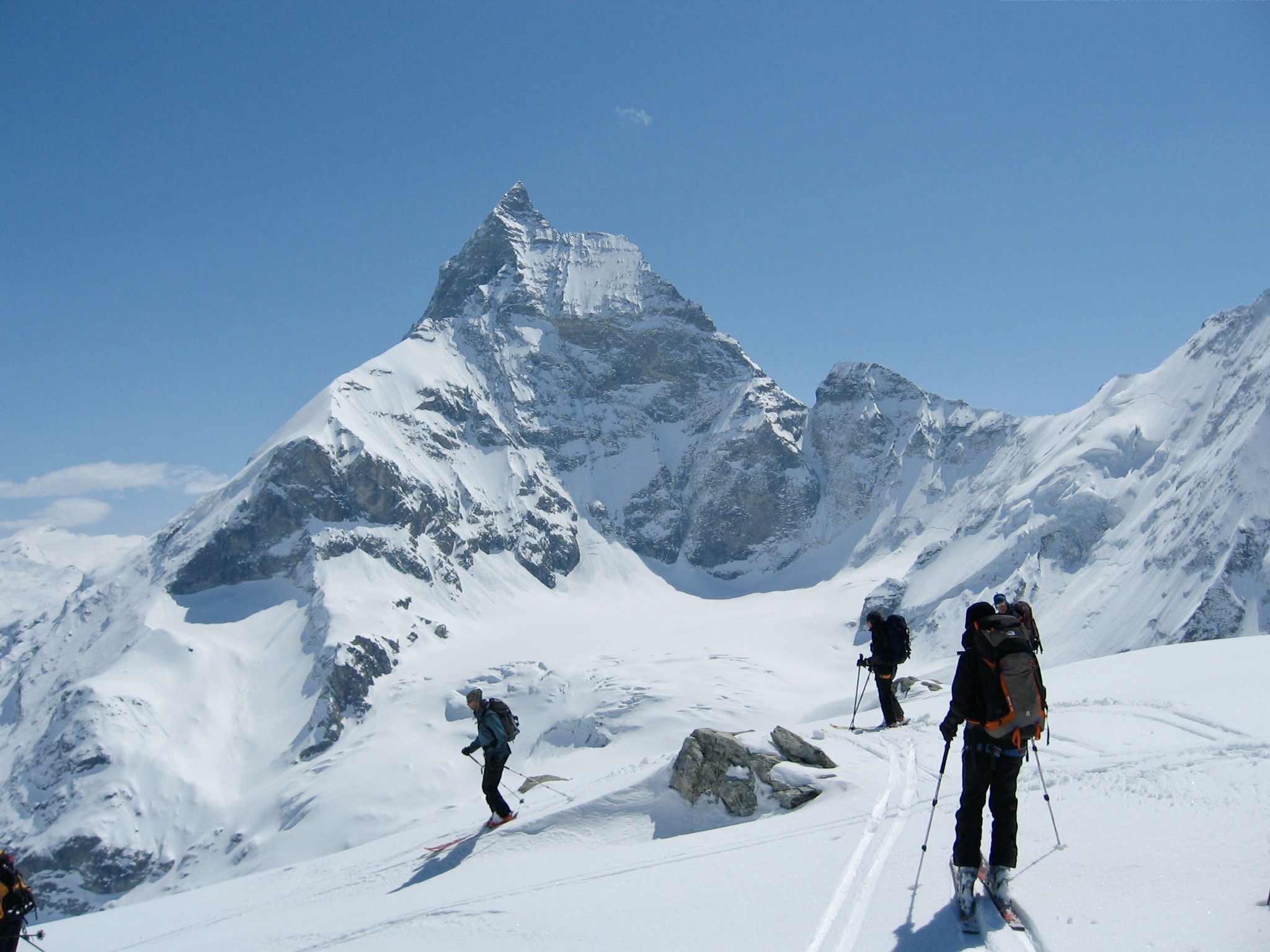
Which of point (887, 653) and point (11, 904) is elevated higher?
point (11, 904)

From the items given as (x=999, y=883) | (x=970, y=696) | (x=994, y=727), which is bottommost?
(x=999, y=883)

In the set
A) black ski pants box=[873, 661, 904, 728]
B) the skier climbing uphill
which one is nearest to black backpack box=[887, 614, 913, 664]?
the skier climbing uphill

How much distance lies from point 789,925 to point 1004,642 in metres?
2.79

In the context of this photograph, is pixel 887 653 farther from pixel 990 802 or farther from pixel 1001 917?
pixel 1001 917

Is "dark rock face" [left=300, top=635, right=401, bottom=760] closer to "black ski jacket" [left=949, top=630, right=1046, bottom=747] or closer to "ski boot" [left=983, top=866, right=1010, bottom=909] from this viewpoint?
"black ski jacket" [left=949, top=630, right=1046, bottom=747]

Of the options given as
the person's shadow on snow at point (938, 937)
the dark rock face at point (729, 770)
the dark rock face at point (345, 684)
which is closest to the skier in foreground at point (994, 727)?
the person's shadow on snow at point (938, 937)

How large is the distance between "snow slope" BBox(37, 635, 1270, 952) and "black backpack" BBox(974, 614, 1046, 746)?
4.03ft

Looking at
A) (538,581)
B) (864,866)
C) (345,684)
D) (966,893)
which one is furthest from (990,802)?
(538,581)

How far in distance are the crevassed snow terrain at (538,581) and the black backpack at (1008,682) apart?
4477cm

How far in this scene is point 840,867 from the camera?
7.08 m

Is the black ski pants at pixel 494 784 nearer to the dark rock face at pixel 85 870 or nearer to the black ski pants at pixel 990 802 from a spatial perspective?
the black ski pants at pixel 990 802

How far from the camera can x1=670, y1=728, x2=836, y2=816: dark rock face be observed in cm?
1133

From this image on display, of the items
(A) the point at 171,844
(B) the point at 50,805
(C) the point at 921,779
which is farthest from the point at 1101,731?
(B) the point at 50,805

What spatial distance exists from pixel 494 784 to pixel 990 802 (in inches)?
329
